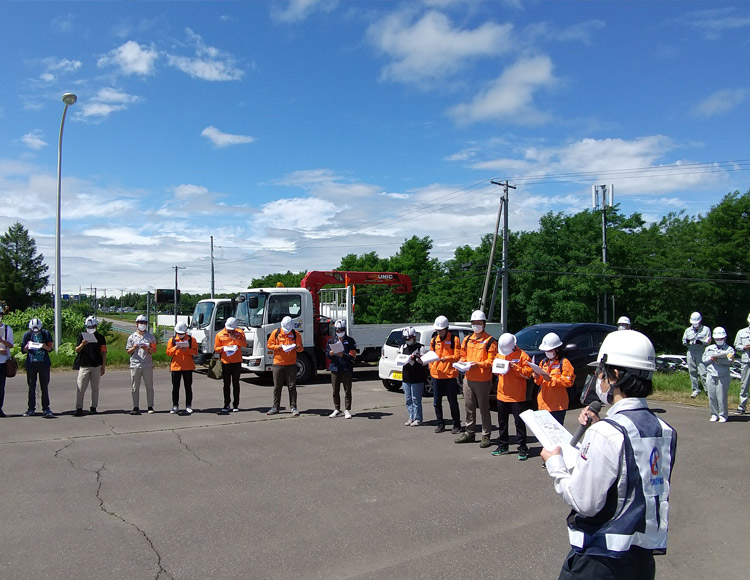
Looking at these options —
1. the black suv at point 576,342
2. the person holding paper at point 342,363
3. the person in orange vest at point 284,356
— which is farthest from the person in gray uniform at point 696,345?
the person in orange vest at point 284,356

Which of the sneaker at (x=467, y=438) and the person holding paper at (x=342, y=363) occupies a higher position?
the person holding paper at (x=342, y=363)

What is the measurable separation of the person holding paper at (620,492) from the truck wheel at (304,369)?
46.1ft

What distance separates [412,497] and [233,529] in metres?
1.91

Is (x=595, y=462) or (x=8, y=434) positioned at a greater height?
(x=595, y=462)

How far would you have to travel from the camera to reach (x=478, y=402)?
28.7ft

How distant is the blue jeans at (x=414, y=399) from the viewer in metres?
9.95

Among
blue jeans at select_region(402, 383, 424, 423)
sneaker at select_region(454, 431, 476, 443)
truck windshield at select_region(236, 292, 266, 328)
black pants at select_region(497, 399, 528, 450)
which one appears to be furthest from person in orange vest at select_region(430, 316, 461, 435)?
truck windshield at select_region(236, 292, 266, 328)

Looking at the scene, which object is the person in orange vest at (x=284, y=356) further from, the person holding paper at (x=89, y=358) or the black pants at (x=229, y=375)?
the person holding paper at (x=89, y=358)

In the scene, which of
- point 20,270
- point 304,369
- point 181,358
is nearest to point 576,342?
point 304,369

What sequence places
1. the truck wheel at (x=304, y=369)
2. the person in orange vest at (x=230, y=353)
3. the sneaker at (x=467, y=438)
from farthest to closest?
the truck wheel at (x=304, y=369) → the person in orange vest at (x=230, y=353) → the sneaker at (x=467, y=438)

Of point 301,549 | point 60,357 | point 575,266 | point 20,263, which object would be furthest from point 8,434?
point 20,263

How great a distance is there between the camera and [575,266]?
4509 centimetres

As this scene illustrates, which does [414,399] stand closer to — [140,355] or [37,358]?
[140,355]

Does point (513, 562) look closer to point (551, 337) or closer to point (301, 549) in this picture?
point (301, 549)
